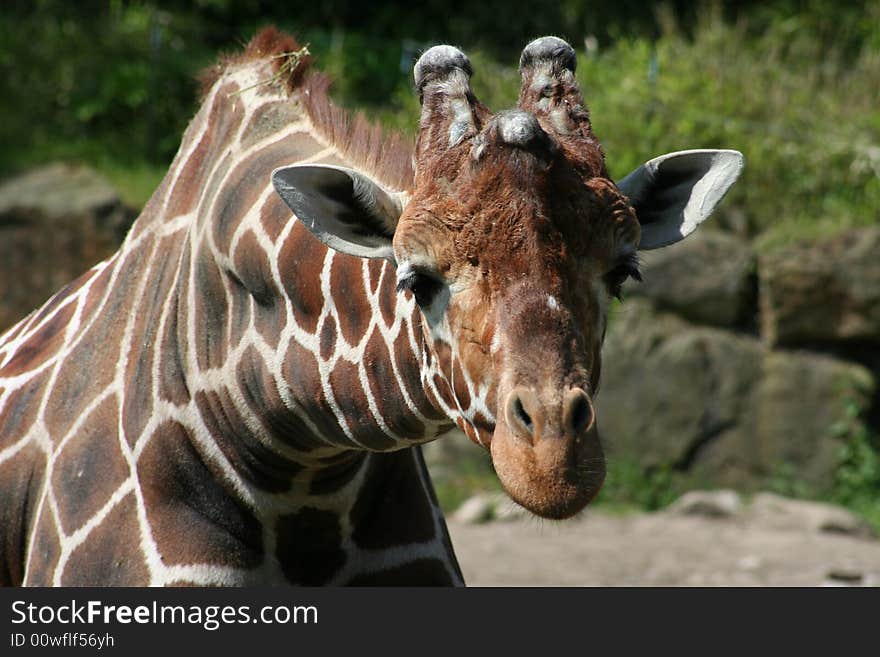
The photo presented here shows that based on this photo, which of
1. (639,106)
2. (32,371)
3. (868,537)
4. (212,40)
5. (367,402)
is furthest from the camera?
(212,40)

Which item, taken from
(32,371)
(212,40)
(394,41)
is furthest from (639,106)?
(32,371)

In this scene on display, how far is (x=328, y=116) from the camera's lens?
4.00 meters

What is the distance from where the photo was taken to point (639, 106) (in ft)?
38.0

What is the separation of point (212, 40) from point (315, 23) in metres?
1.27

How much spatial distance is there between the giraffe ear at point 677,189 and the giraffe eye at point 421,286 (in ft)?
1.93

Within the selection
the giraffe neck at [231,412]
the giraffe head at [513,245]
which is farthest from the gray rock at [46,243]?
the giraffe head at [513,245]

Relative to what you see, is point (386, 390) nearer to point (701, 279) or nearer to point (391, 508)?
point (391, 508)

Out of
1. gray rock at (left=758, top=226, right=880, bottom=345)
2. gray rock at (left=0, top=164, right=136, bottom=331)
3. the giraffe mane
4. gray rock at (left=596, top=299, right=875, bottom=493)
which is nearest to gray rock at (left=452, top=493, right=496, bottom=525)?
gray rock at (left=596, top=299, right=875, bottom=493)

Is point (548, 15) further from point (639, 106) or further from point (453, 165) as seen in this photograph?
point (453, 165)

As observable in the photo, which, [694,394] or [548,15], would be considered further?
[548,15]

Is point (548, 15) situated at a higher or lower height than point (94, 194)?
higher

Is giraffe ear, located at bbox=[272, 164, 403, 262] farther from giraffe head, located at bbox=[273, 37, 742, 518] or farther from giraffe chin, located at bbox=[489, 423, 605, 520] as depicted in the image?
giraffe chin, located at bbox=[489, 423, 605, 520]

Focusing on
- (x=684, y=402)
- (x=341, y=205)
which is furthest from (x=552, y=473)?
(x=684, y=402)

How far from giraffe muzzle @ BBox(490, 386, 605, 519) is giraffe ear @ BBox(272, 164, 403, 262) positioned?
61cm
